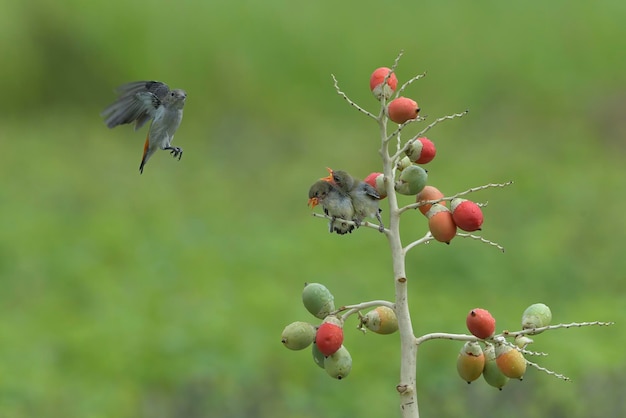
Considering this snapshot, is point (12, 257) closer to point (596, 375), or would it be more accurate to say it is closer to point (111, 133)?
point (111, 133)

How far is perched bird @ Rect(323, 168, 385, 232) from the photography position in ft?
8.52

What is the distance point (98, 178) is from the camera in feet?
41.1

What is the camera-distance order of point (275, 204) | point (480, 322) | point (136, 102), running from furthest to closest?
point (275, 204)
point (136, 102)
point (480, 322)

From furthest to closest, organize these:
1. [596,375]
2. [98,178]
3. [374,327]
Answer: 1. [98,178]
2. [596,375]
3. [374,327]

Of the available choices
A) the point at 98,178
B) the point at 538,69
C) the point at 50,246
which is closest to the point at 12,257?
the point at 50,246

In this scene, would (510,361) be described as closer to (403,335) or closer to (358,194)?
(403,335)

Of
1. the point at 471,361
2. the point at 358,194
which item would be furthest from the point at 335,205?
the point at 471,361

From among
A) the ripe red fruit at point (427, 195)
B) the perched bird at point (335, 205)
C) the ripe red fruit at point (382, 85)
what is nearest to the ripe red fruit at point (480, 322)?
the ripe red fruit at point (427, 195)

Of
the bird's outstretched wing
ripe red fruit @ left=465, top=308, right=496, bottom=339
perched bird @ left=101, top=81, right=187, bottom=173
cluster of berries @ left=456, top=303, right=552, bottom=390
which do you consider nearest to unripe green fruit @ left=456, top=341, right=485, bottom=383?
cluster of berries @ left=456, top=303, right=552, bottom=390

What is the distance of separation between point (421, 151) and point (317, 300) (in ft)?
1.46

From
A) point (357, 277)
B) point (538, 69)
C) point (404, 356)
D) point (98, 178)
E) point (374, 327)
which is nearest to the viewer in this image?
point (404, 356)

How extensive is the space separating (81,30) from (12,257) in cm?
489

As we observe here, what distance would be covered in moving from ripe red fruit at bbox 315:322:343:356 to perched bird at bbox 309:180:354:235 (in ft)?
0.98

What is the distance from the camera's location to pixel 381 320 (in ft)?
8.09
